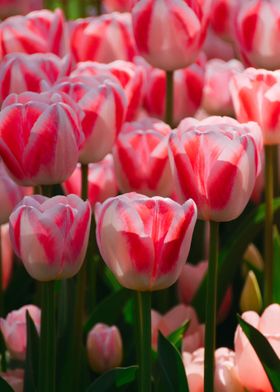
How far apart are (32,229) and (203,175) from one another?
18 cm

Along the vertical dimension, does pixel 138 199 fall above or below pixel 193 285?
above

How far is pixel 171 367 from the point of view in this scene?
1.02 metres

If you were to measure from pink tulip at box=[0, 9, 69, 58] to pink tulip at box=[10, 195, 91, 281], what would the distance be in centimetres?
42

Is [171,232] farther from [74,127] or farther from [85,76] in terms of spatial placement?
[85,76]

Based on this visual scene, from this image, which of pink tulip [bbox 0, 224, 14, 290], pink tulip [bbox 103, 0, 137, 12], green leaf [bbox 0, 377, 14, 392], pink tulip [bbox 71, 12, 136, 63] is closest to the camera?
green leaf [bbox 0, 377, 14, 392]

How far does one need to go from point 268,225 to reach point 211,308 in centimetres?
23

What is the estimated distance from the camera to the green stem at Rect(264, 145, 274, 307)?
119cm

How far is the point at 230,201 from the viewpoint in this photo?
995 millimetres

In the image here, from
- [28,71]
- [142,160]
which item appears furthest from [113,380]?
[28,71]

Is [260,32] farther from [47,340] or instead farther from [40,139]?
[47,340]

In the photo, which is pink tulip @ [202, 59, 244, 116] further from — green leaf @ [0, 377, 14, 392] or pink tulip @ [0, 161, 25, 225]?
green leaf @ [0, 377, 14, 392]

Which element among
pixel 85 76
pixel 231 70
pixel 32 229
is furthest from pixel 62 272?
pixel 231 70

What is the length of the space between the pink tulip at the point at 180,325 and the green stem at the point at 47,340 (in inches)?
11.5

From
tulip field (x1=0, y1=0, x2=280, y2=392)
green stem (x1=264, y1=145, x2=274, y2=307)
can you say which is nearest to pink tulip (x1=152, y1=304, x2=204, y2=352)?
tulip field (x1=0, y1=0, x2=280, y2=392)
